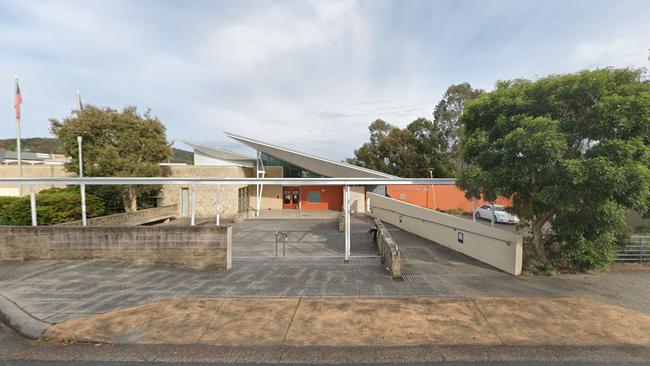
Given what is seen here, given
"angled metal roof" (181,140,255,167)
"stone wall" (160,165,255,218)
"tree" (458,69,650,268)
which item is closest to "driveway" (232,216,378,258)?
"stone wall" (160,165,255,218)

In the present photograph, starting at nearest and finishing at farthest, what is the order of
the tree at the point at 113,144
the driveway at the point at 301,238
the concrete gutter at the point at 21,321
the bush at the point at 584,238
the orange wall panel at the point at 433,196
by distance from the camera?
the concrete gutter at the point at 21,321 → the bush at the point at 584,238 → the driveway at the point at 301,238 → the tree at the point at 113,144 → the orange wall panel at the point at 433,196

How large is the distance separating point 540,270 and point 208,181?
9.82m

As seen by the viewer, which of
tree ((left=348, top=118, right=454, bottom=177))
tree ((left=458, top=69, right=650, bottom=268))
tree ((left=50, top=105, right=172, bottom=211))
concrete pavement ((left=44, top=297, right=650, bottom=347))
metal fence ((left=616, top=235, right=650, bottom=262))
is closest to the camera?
concrete pavement ((left=44, top=297, right=650, bottom=347))

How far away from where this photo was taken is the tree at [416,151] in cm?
3494

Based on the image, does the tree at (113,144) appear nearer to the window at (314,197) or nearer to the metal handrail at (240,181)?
the metal handrail at (240,181)

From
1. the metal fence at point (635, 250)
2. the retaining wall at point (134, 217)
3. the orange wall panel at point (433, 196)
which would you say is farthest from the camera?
the orange wall panel at point (433, 196)

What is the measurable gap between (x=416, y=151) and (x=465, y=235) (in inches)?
1043

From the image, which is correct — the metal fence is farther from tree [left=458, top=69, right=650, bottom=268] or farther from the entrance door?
the entrance door

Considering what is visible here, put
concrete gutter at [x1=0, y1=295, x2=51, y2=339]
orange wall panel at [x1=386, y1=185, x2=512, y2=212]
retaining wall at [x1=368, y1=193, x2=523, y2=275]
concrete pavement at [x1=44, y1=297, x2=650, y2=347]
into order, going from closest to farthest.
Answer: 1. concrete pavement at [x1=44, y1=297, x2=650, y2=347]
2. concrete gutter at [x1=0, y1=295, x2=51, y2=339]
3. retaining wall at [x1=368, y1=193, x2=523, y2=275]
4. orange wall panel at [x1=386, y1=185, x2=512, y2=212]

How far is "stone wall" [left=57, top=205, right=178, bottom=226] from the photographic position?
13341mm

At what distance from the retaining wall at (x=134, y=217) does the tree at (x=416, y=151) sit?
25.0m

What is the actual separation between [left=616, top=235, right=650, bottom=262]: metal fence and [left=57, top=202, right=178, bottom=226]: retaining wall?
60.0 feet

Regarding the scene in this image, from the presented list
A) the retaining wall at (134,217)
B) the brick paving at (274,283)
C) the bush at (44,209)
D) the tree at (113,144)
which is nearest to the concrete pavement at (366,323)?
the brick paving at (274,283)

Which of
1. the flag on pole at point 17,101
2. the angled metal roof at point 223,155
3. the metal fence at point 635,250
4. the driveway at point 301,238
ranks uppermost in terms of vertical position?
the flag on pole at point 17,101
